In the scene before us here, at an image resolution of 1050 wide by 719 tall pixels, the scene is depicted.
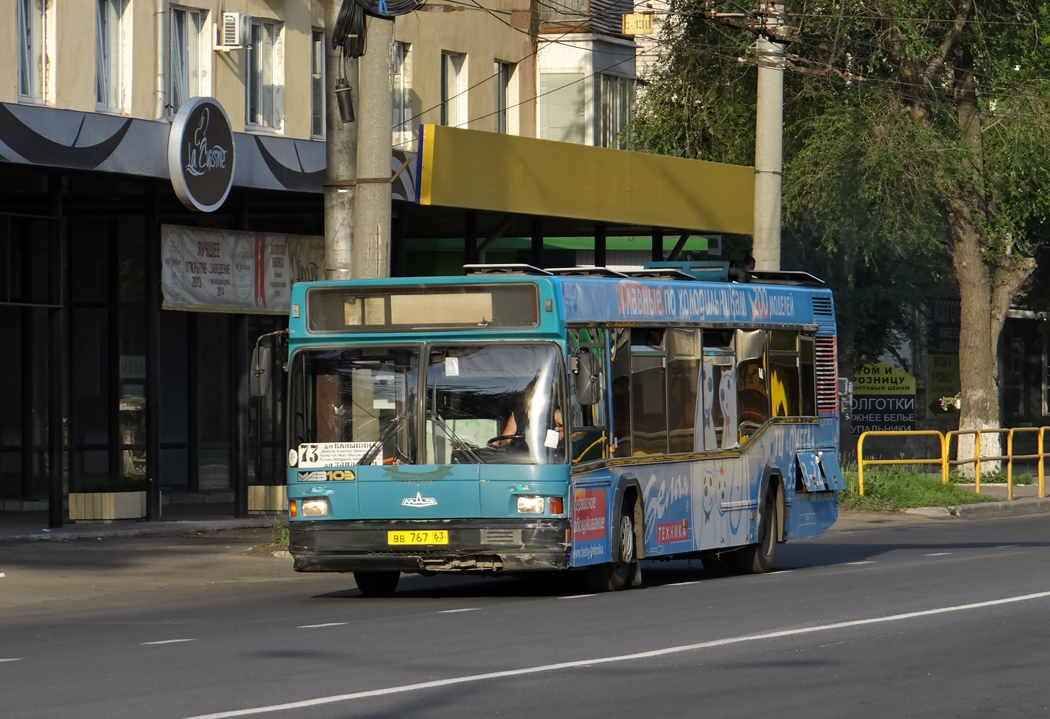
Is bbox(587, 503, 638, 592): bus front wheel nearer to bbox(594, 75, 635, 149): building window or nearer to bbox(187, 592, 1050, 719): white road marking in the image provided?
bbox(187, 592, 1050, 719): white road marking

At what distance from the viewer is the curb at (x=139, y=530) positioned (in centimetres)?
2238

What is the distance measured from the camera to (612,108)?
114 ft

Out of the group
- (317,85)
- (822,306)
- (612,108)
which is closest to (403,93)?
(317,85)

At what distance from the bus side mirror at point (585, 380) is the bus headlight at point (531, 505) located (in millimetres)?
848

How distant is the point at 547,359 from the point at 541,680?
5109 mm

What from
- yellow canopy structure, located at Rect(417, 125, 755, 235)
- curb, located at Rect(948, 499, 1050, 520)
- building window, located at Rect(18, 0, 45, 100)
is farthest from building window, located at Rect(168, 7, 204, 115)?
curb, located at Rect(948, 499, 1050, 520)

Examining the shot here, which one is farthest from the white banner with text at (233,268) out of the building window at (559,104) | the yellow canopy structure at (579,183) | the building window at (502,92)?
the building window at (559,104)

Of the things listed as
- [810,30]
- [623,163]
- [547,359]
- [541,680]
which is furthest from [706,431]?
[810,30]

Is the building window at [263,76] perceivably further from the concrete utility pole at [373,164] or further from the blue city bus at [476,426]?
the blue city bus at [476,426]

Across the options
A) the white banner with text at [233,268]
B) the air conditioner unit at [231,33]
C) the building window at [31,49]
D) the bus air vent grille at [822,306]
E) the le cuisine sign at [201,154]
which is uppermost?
the air conditioner unit at [231,33]

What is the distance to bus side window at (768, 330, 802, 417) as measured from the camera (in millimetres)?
19406

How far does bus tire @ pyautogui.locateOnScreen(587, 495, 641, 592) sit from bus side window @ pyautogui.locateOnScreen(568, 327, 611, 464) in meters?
0.75

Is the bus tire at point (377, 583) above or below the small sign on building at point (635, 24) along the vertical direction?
below

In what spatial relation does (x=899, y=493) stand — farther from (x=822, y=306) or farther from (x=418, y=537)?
(x=418, y=537)
